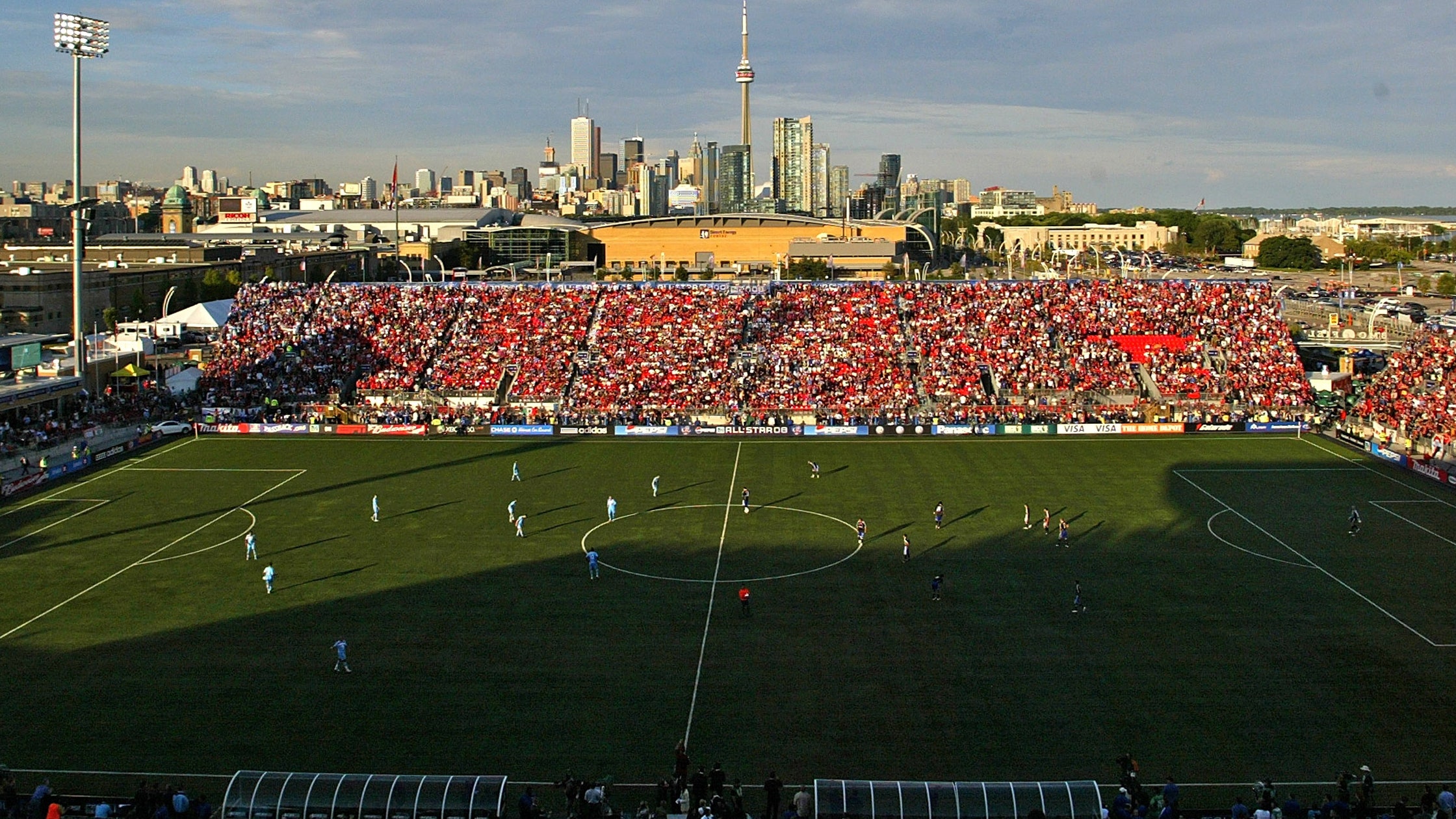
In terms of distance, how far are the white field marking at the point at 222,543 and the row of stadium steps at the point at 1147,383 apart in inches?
1833

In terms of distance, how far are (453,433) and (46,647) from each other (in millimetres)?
32854

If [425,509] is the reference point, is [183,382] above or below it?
above

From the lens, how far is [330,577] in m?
36.0

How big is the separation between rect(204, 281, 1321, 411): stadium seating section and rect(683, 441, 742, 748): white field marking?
16490mm

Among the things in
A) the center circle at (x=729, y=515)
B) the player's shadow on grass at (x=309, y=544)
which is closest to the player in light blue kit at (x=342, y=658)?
the center circle at (x=729, y=515)

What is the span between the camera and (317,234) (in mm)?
179875

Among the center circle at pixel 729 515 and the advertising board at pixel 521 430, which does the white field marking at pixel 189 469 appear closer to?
the advertising board at pixel 521 430

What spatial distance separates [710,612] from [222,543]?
18.5 meters

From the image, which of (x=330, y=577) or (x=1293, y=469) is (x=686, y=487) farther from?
(x=1293, y=469)

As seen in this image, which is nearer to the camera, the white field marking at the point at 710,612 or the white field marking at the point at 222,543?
the white field marking at the point at 710,612

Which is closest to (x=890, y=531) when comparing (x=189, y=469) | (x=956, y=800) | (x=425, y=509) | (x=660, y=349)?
(x=425, y=509)

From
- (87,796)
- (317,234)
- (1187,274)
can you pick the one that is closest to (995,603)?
(87,796)

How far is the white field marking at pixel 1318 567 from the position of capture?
2997 cm

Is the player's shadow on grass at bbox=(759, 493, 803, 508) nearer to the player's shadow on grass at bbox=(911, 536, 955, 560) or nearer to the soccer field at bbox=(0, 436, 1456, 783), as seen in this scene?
the soccer field at bbox=(0, 436, 1456, 783)
